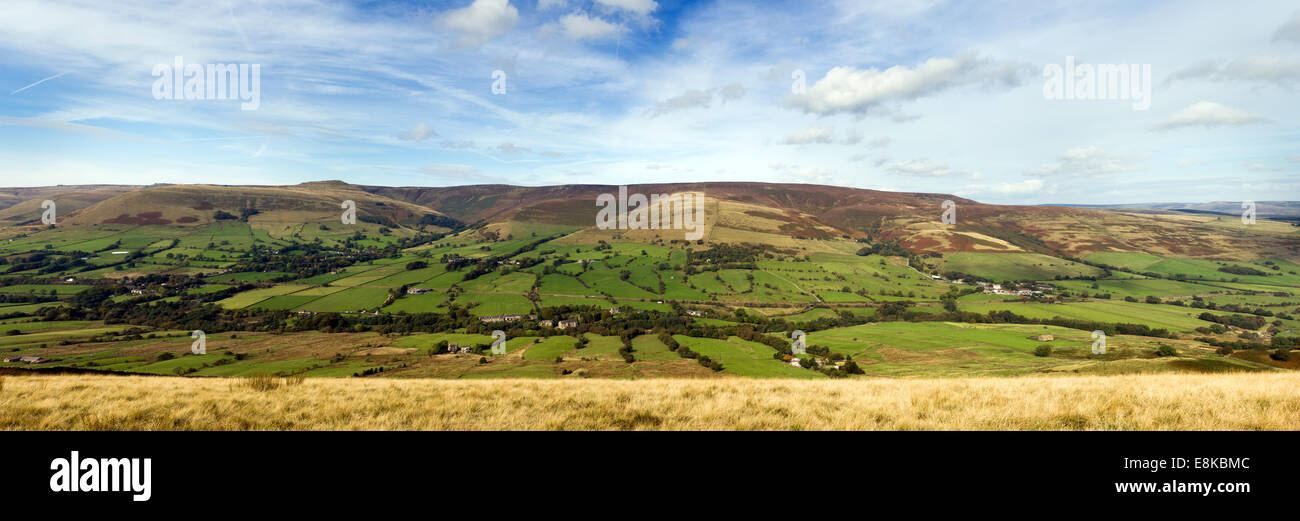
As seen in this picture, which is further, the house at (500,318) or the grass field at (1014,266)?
the grass field at (1014,266)

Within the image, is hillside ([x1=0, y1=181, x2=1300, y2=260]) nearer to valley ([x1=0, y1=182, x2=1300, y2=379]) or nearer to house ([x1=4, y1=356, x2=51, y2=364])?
valley ([x1=0, y1=182, x2=1300, y2=379])

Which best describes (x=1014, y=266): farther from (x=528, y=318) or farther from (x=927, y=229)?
(x=528, y=318)

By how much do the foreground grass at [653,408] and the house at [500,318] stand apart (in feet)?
212

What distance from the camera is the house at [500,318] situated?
72812 millimetres

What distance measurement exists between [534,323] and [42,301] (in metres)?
94.3

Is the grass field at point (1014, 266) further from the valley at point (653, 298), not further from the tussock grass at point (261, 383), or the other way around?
the tussock grass at point (261, 383)

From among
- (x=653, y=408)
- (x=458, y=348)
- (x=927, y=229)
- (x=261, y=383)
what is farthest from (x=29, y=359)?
(x=927, y=229)

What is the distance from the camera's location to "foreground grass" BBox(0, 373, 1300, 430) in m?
7.09

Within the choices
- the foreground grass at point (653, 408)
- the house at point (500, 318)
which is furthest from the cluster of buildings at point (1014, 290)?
the foreground grass at point (653, 408)

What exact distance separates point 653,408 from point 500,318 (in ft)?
236

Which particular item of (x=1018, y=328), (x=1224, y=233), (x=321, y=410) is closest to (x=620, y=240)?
(x=1018, y=328)

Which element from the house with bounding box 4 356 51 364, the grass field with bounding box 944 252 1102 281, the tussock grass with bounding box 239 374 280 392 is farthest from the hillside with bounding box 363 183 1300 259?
the tussock grass with bounding box 239 374 280 392
